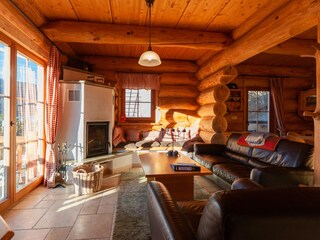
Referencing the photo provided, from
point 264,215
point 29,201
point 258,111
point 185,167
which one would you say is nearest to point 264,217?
point 264,215

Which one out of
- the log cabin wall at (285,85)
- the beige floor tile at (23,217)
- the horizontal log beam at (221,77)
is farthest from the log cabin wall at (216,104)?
the beige floor tile at (23,217)

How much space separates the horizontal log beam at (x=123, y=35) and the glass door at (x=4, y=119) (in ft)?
2.92

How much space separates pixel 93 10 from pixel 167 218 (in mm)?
2993

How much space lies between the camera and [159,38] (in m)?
3.51

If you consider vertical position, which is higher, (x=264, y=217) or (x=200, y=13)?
(x=200, y=13)

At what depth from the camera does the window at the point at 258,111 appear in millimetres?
5805

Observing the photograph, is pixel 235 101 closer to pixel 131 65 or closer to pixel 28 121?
pixel 131 65

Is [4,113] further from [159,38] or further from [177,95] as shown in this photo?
[177,95]

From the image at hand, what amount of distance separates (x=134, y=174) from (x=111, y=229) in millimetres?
2041

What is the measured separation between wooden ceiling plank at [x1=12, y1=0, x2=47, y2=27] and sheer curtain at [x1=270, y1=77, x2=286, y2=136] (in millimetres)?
5586

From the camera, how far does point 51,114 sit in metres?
3.56

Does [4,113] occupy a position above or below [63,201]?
above

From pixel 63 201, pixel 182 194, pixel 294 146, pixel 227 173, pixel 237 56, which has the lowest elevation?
pixel 63 201

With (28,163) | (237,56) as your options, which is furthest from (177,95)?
(28,163)
